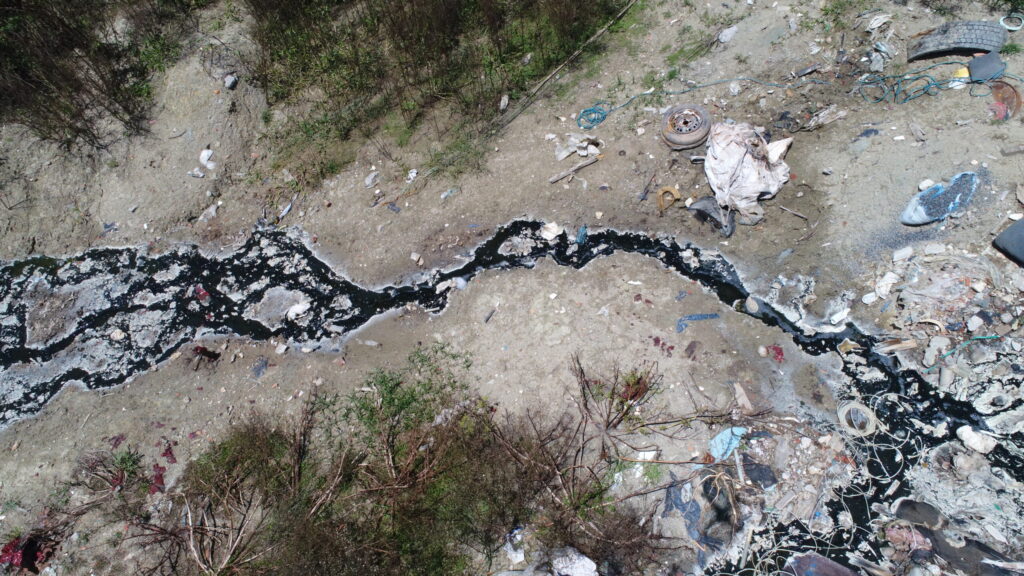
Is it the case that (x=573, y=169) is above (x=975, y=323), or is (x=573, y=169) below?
above

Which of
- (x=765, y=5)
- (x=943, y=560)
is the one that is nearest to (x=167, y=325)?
(x=943, y=560)

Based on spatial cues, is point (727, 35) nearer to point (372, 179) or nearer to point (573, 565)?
point (372, 179)

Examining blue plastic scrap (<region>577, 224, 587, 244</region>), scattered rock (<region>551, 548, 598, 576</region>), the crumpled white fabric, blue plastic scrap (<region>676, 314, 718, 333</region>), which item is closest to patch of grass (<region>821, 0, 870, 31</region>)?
the crumpled white fabric

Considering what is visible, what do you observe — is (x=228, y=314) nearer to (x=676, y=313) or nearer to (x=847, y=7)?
(x=676, y=313)

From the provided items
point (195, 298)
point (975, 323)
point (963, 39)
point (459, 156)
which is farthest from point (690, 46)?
point (195, 298)

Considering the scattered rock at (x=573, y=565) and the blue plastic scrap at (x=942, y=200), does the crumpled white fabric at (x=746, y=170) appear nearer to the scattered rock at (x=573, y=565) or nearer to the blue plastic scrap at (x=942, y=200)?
the blue plastic scrap at (x=942, y=200)

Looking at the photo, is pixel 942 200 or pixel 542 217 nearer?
pixel 942 200

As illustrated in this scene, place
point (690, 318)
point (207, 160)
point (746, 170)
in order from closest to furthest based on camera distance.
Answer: point (690, 318)
point (746, 170)
point (207, 160)
